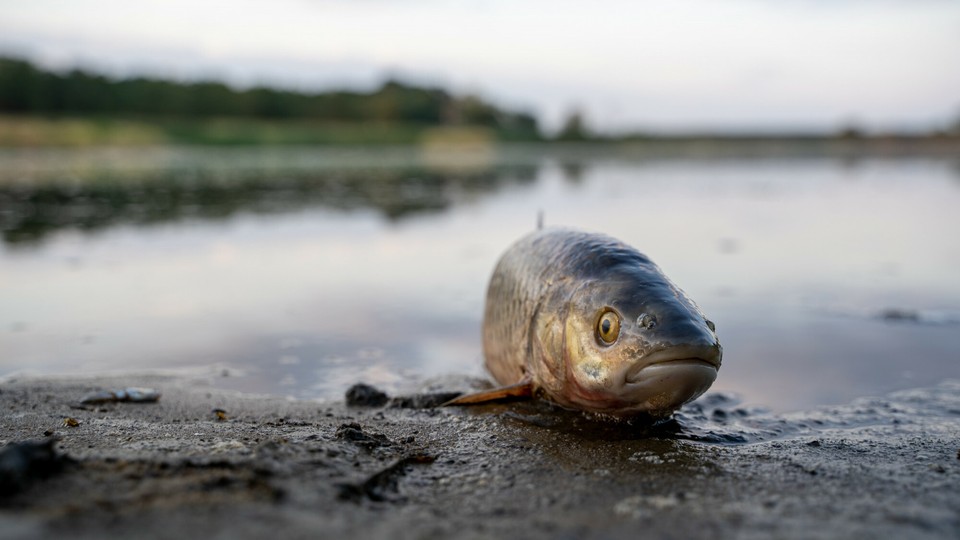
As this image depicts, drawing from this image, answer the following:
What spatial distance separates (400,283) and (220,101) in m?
98.3

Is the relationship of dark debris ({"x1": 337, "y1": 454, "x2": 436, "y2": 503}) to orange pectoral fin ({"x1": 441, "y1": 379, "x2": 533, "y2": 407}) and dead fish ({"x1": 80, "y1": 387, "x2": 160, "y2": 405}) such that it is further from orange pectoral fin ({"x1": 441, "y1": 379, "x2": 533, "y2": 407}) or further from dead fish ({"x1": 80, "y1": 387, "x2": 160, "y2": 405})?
dead fish ({"x1": 80, "y1": 387, "x2": 160, "y2": 405})

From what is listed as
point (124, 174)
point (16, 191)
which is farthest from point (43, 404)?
point (124, 174)

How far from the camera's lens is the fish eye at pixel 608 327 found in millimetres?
3520

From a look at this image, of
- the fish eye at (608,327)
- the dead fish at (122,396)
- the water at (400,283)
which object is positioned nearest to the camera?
the fish eye at (608,327)

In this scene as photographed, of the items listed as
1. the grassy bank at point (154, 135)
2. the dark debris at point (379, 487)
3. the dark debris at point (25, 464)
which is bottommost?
the dark debris at point (379, 487)

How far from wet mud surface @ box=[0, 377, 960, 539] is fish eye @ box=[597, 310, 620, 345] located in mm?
504

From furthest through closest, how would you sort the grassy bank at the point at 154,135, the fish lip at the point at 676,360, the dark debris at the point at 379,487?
the grassy bank at the point at 154,135, the fish lip at the point at 676,360, the dark debris at the point at 379,487

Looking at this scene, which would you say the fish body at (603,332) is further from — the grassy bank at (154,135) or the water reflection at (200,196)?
the grassy bank at (154,135)

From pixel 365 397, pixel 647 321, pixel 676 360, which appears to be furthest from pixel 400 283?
pixel 676 360

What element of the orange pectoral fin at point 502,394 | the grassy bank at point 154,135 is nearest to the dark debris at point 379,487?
the orange pectoral fin at point 502,394

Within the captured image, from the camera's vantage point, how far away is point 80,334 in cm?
600

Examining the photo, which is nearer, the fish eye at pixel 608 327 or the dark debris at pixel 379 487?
the dark debris at pixel 379 487

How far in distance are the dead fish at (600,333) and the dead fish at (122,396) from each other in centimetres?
178

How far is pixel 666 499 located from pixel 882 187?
22.0 m
